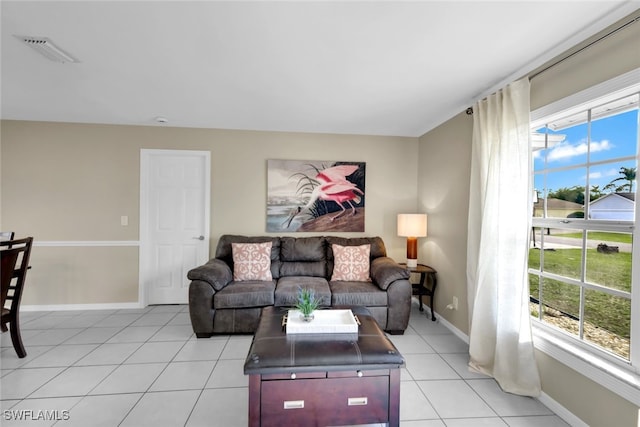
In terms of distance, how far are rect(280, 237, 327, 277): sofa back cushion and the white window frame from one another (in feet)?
7.17

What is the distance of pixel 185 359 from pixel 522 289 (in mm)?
2757

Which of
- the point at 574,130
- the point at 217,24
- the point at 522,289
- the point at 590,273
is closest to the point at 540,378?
the point at 522,289

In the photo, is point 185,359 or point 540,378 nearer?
point 540,378

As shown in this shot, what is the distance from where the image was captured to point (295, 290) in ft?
9.35

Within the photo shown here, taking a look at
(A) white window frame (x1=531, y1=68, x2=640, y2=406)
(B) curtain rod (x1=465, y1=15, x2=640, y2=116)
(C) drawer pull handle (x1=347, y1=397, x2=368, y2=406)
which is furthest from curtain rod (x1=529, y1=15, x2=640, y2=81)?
(C) drawer pull handle (x1=347, y1=397, x2=368, y2=406)

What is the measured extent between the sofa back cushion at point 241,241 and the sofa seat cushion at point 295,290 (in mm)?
308

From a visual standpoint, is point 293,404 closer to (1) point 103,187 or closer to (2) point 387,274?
(2) point 387,274

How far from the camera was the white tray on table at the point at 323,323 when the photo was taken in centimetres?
175

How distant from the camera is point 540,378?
188 centimetres

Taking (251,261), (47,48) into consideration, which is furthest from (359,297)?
(47,48)

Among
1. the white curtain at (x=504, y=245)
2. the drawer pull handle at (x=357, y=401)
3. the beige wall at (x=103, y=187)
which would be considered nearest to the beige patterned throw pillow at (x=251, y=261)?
the beige wall at (x=103, y=187)

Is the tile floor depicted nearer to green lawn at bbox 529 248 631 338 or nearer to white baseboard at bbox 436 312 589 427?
white baseboard at bbox 436 312 589 427

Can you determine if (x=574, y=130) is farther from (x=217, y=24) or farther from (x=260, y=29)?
(x=217, y=24)

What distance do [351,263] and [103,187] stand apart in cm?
337
